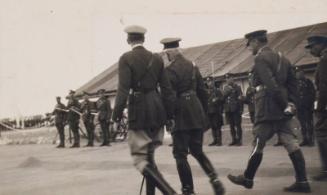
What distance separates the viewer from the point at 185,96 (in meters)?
6.53

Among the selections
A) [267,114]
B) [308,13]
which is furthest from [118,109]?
[308,13]

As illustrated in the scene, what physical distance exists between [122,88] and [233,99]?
31.4 feet

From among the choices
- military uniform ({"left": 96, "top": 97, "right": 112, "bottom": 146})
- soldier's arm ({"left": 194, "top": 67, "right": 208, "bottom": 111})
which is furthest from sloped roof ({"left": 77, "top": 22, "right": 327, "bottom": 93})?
soldier's arm ({"left": 194, "top": 67, "right": 208, "bottom": 111})

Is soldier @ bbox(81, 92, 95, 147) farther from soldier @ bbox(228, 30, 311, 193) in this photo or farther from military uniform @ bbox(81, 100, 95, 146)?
soldier @ bbox(228, 30, 311, 193)

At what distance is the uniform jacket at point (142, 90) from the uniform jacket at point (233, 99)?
29.7ft

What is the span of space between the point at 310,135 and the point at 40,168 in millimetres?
6560

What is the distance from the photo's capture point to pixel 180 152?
6.29 m

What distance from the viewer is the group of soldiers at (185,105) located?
19.2ft

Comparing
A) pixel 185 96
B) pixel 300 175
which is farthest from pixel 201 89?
pixel 300 175

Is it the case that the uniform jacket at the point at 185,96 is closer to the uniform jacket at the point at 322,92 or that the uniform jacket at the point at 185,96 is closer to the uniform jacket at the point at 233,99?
the uniform jacket at the point at 322,92

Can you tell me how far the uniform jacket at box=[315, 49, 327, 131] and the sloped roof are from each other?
32.4 ft

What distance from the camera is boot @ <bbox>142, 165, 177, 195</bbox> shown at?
5.50 meters

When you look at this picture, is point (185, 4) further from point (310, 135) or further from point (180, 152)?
point (180, 152)

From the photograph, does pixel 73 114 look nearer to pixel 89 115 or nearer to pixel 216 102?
pixel 89 115
